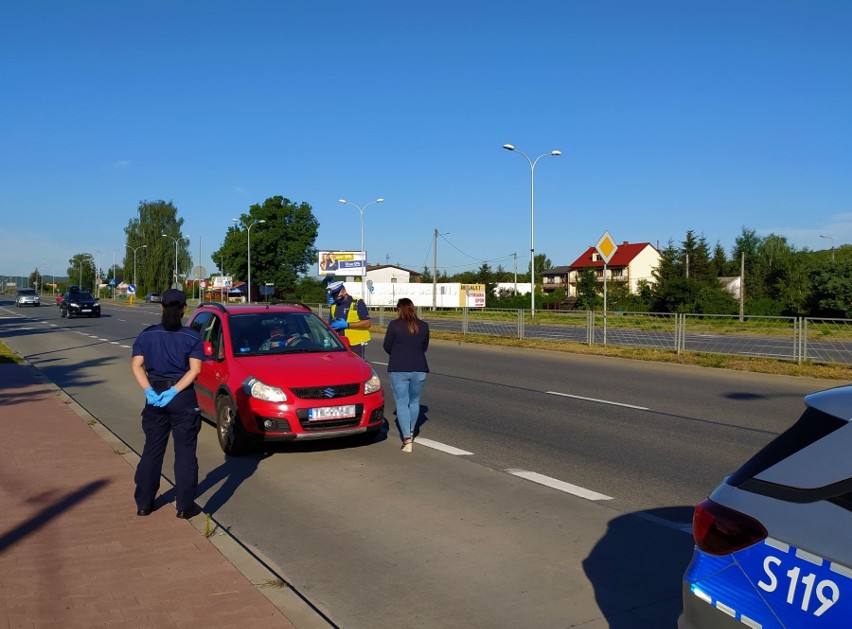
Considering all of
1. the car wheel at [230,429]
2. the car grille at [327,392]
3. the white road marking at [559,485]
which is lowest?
the white road marking at [559,485]

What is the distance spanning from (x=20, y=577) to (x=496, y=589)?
2.78 m

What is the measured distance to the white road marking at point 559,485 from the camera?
670 cm

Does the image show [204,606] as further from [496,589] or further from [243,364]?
[243,364]

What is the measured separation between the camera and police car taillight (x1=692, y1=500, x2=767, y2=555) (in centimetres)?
249

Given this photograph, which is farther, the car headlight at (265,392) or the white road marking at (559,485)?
the car headlight at (265,392)

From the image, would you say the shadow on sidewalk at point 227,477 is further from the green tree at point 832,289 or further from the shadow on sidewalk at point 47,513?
the green tree at point 832,289

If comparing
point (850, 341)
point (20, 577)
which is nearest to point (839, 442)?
point (20, 577)

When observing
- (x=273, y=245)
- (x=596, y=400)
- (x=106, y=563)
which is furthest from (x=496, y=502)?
(x=273, y=245)

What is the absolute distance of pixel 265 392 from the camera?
26.3 ft

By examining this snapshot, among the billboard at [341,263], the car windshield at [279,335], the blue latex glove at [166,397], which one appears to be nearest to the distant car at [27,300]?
the billboard at [341,263]

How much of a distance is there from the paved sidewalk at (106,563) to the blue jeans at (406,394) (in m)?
2.60

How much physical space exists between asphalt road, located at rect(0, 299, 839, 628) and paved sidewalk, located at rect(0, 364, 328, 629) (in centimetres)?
34

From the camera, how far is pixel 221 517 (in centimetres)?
617

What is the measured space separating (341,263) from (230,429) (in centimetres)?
4956
